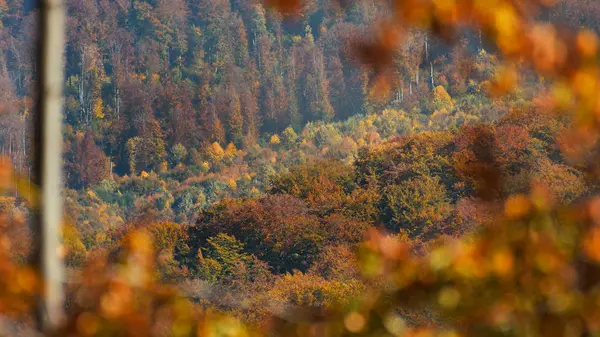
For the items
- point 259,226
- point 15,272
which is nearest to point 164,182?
point 259,226

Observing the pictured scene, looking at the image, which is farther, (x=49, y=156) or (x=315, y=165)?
(x=315, y=165)

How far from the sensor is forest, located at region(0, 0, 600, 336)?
1.88 metres

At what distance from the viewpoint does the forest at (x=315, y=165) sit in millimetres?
1883

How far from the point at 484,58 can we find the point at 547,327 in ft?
113

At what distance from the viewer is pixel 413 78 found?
37781 millimetres

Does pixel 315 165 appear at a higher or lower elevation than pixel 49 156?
lower

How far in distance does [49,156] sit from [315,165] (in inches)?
842

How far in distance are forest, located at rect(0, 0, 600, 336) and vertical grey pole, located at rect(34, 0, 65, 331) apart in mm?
47

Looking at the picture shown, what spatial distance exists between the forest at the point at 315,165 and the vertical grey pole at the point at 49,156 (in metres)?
0.05

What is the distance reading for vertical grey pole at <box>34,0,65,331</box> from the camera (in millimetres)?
1876

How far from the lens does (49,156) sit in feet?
6.19

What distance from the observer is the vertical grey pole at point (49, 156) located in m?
1.88

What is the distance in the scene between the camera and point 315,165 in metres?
23.2

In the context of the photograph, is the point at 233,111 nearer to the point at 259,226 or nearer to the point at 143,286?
the point at 259,226
